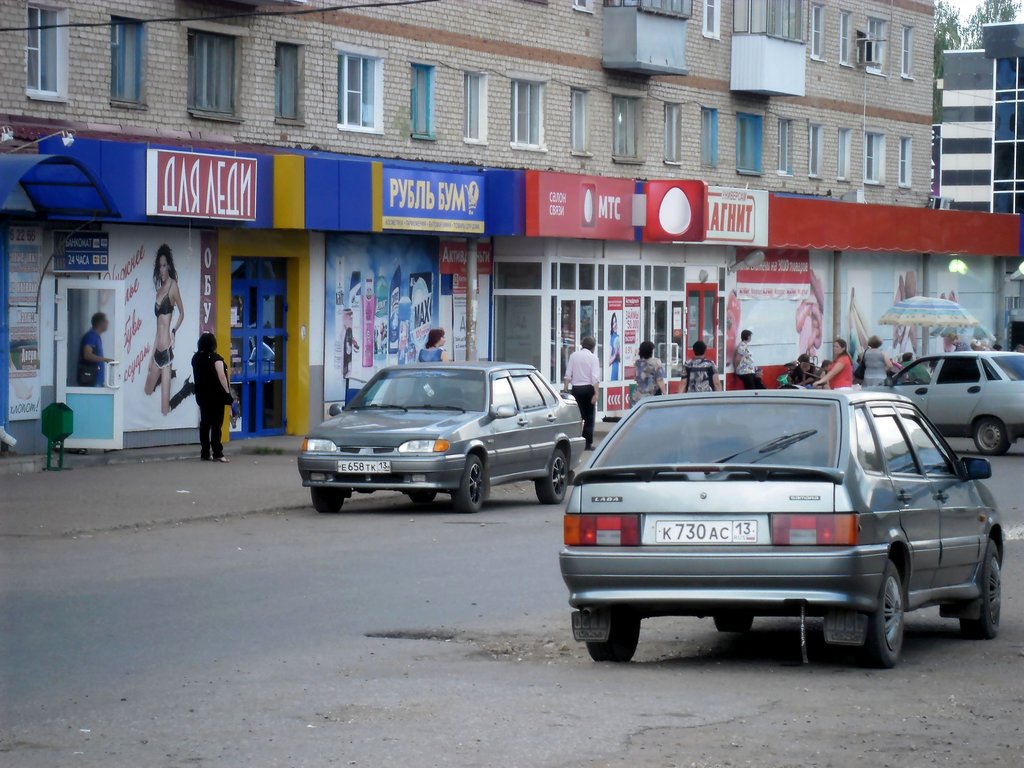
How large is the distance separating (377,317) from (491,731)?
2308cm

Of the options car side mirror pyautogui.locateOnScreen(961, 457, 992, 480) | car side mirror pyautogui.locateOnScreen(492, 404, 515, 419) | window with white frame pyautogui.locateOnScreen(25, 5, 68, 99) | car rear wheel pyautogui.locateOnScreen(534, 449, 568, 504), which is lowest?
car rear wheel pyautogui.locateOnScreen(534, 449, 568, 504)

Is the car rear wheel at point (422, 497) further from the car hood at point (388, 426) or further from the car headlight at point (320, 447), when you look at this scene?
the car headlight at point (320, 447)

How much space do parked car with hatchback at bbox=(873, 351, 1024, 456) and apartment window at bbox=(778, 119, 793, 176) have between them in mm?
15521

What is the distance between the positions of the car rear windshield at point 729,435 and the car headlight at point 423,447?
8280 mm

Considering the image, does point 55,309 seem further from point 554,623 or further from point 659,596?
point 659,596

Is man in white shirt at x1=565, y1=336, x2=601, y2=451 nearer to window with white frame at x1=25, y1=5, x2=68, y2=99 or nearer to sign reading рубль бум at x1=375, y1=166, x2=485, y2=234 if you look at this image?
sign reading рубль бум at x1=375, y1=166, x2=485, y2=234

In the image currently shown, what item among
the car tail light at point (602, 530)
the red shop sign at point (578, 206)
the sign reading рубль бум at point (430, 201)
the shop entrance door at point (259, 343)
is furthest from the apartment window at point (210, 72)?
the car tail light at point (602, 530)

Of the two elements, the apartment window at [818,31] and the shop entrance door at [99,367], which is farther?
the apartment window at [818,31]

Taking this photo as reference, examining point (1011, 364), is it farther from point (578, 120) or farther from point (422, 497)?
point (422, 497)

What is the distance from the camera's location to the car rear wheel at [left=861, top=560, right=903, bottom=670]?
8891mm

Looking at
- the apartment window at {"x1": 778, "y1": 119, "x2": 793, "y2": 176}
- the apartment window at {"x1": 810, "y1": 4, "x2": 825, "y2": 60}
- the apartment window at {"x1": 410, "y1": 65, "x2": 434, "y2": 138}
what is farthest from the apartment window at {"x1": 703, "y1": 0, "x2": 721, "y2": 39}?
the apartment window at {"x1": 410, "y1": 65, "x2": 434, "y2": 138}

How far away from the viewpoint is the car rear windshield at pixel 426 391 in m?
18.8

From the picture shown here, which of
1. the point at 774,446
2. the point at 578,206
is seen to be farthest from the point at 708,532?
the point at 578,206

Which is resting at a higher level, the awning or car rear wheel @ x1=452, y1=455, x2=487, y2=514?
the awning
